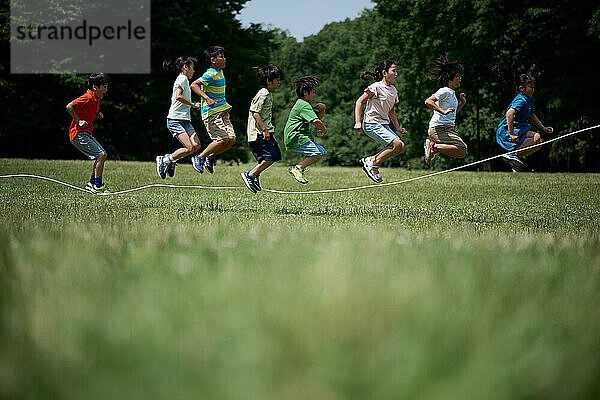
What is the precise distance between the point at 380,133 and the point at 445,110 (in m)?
1.13

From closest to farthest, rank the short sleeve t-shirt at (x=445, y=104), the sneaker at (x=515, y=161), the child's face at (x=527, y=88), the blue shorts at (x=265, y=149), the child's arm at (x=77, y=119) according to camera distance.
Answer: the sneaker at (x=515, y=161) < the blue shorts at (x=265, y=149) < the short sleeve t-shirt at (x=445, y=104) < the child's face at (x=527, y=88) < the child's arm at (x=77, y=119)

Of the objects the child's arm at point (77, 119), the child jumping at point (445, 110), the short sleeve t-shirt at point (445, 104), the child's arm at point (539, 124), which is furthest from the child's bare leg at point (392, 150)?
the child's arm at point (77, 119)

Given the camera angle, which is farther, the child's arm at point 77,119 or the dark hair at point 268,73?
the child's arm at point 77,119

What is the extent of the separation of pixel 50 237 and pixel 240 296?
267cm

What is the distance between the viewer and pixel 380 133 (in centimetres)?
1022

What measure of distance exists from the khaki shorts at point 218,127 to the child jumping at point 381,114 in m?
2.13

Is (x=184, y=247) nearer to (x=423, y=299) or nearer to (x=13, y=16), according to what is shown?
(x=423, y=299)

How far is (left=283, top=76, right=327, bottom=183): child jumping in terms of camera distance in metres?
9.80

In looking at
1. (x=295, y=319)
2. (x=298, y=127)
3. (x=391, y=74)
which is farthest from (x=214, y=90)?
(x=295, y=319)

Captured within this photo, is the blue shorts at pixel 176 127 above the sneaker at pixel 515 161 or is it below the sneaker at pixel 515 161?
above

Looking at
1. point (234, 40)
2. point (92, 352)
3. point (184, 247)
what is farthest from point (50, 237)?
point (234, 40)

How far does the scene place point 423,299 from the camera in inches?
106

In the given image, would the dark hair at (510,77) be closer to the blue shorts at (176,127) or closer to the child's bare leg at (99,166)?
the blue shorts at (176,127)

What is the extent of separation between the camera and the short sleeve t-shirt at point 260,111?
9648 millimetres
